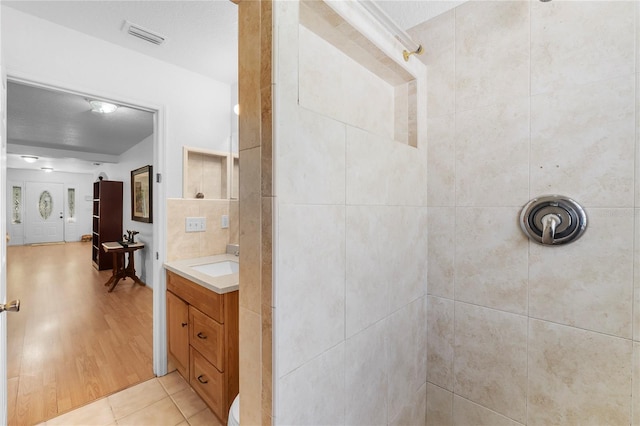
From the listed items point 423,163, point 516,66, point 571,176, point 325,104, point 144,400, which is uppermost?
point 516,66

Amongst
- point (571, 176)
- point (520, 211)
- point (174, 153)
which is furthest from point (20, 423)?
point (571, 176)

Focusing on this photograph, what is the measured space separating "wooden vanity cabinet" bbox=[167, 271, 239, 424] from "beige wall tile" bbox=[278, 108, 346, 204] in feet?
3.25

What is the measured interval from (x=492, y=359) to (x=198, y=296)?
155cm

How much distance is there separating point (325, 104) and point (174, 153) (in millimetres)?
1512

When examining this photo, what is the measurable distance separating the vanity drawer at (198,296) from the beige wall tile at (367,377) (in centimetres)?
84

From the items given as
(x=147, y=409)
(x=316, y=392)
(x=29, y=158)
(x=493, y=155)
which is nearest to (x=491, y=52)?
(x=493, y=155)

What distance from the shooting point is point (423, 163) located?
1.36 m

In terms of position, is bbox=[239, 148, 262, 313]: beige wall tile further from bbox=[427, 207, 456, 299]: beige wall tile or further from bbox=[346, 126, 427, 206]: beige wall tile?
bbox=[427, 207, 456, 299]: beige wall tile

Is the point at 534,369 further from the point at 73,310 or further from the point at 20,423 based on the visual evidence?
the point at 73,310

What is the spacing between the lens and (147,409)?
1.74 metres

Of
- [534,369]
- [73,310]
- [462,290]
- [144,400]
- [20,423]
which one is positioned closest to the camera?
[534,369]

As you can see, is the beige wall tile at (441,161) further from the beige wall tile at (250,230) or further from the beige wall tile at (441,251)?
the beige wall tile at (250,230)

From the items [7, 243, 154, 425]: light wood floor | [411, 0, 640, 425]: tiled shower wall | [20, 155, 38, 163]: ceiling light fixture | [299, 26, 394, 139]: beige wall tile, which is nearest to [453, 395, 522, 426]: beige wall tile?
[411, 0, 640, 425]: tiled shower wall

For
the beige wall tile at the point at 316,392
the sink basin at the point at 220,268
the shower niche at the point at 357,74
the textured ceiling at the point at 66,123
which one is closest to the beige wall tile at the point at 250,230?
the beige wall tile at the point at 316,392
